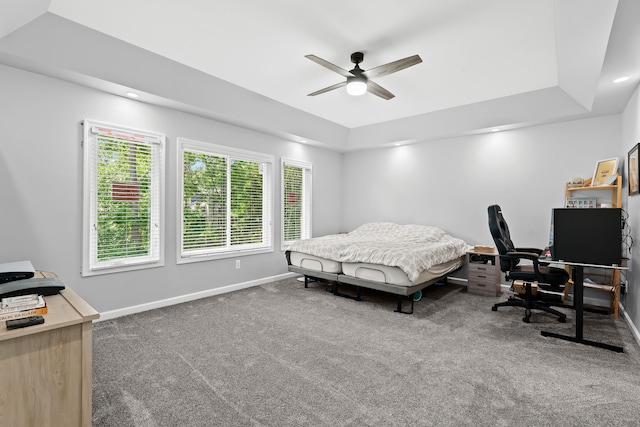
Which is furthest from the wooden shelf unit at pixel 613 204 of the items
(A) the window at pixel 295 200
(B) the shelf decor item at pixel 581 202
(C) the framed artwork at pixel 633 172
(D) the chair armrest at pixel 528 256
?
(A) the window at pixel 295 200

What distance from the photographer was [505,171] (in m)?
4.90

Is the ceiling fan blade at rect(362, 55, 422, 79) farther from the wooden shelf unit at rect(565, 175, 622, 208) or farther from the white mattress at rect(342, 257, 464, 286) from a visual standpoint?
the wooden shelf unit at rect(565, 175, 622, 208)

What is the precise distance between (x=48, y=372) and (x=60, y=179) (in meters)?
2.41

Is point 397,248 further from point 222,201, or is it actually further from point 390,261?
point 222,201

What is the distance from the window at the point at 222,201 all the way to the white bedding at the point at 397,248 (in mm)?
823

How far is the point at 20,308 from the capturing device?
1527 millimetres

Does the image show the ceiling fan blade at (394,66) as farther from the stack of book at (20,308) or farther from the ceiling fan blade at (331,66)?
the stack of book at (20,308)

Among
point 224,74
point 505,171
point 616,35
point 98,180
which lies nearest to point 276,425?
point 98,180

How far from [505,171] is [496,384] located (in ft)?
12.1

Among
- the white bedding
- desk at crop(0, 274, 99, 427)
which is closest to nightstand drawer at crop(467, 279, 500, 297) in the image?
the white bedding

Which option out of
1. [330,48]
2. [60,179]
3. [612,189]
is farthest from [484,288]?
[60,179]

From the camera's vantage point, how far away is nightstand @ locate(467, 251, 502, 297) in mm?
4453

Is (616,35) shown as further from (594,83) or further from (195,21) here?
(195,21)

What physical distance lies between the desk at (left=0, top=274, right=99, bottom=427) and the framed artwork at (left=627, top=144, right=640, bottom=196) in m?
4.50
